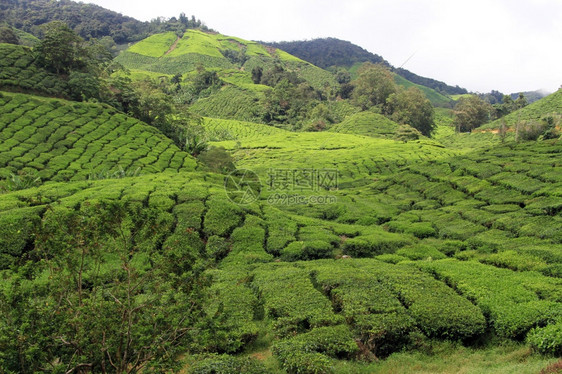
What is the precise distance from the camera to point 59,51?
131ft

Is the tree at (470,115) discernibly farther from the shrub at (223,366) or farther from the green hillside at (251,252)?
the shrub at (223,366)

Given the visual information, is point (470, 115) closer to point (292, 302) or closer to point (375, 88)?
point (375, 88)

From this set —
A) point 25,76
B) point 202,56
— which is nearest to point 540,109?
point 25,76

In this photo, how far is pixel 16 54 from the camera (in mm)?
40406

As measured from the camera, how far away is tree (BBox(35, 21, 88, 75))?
39.8m

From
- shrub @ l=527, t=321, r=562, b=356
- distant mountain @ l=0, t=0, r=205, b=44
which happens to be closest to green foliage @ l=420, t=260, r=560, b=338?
shrub @ l=527, t=321, r=562, b=356

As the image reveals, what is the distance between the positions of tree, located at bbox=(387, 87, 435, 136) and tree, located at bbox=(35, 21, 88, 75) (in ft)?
209

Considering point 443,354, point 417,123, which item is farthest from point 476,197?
point 417,123

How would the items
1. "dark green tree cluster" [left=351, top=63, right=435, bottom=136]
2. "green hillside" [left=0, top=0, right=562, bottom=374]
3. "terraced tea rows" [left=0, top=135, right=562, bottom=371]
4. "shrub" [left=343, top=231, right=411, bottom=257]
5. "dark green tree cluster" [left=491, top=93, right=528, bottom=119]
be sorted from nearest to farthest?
1. "green hillside" [left=0, top=0, right=562, bottom=374]
2. "terraced tea rows" [left=0, top=135, right=562, bottom=371]
3. "shrub" [left=343, top=231, right=411, bottom=257]
4. "dark green tree cluster" [left=351, top=63, right=435, bottom=136]
5. "dark green tree cluster" [left=491, top=93, right=528, bottom=119]

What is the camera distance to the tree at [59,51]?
39.8 meters

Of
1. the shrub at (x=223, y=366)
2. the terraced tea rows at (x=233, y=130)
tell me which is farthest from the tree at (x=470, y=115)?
the shrub at (x=223, y=366)

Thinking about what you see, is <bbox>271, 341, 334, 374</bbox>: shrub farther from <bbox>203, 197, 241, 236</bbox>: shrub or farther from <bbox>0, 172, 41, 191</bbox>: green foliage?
<bbox>0, 172, 41, 191</bbox>: green foliage

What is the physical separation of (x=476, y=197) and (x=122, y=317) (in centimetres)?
2353

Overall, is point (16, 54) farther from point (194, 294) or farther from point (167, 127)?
point (194, 294)
